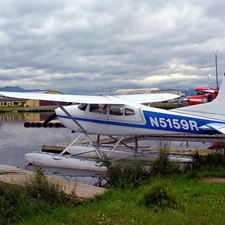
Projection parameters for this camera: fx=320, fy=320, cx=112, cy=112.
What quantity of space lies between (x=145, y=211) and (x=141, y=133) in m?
5.54

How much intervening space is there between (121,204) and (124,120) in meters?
5.44

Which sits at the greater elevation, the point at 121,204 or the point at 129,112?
the point at 129,112

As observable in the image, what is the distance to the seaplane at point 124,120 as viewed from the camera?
9125 millimetres

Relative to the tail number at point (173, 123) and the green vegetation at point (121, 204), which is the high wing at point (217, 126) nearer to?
the tail number at point (173, 123)

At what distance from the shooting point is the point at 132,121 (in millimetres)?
9906

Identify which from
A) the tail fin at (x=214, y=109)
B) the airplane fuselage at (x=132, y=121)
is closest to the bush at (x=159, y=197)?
the airplane fuselage at (x=132, y=121)

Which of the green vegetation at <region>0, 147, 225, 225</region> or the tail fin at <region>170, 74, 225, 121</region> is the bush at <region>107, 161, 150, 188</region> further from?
the tail fin at <region>170, 74, 225, 121</region>

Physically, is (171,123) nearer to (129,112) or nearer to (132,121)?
(132,121)

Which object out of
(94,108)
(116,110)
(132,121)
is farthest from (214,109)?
(94,108)

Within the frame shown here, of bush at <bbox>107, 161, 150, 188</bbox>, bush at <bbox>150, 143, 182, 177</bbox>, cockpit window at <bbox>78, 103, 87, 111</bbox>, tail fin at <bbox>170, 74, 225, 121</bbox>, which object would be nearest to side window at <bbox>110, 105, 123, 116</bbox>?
cockpit window at <bbox>78, 103, 87, 111</bbox>

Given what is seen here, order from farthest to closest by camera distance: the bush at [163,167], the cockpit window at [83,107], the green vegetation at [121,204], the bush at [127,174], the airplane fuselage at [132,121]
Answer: the cockpit window at [83,107] < the airplane fuselage at [132,121] < the bush at [163,167] < the bush at [127,174] < the green vegetation at [121,204]

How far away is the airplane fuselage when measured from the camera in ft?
30.3

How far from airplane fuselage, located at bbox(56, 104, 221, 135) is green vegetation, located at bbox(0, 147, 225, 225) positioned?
3.41 m

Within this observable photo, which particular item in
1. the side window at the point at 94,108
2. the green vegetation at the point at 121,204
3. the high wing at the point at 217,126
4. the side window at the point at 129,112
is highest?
the side window at the point at 94,108
